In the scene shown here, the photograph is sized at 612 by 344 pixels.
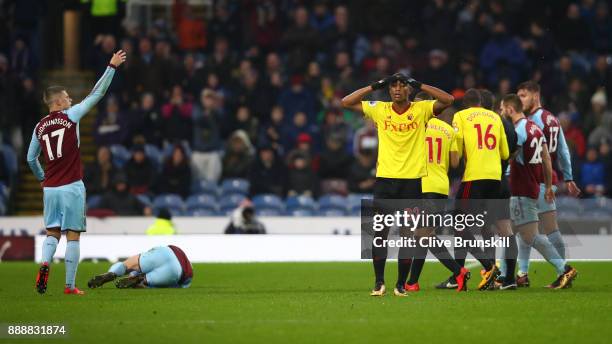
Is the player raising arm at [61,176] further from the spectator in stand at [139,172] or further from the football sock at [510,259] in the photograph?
the spectator in stand at [139,172]

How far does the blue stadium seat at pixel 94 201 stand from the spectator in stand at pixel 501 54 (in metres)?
8.08

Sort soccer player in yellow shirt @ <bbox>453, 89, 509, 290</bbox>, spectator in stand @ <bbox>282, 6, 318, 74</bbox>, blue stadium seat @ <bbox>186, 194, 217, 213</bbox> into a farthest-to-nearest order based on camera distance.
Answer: spectator in stand @ <bbox>282, 6, 318, 74</bbox> → blue stadium seat @ <bbox>186, 194, 217, 213</bbox> → soccer player in yellow shirt @ <bbox>453, 89, 509, 290</bbox>

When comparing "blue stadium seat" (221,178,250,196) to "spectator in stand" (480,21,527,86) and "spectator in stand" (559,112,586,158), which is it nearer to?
"spectator in stand" (480,21,527,86)

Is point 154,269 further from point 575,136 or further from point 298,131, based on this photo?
point 575,136

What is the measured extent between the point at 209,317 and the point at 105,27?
53.9 ft

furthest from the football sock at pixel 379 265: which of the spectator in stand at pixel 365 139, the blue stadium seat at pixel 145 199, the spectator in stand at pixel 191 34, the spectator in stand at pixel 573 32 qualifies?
the spectator in stand at pixel 191 34

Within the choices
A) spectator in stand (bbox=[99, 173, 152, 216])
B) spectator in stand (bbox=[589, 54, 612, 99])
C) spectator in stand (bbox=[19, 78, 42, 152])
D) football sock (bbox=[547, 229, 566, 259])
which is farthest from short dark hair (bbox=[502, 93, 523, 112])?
spectator in stand (bbox=[19, 78, 42, 152])

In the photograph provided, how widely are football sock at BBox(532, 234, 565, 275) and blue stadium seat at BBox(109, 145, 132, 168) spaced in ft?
38.6

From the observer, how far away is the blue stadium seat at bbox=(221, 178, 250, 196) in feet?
79.4

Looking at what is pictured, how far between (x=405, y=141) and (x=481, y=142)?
4.63ft

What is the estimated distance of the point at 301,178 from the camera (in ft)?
78.7

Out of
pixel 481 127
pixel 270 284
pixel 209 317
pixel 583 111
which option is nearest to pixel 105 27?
pixel 583 111

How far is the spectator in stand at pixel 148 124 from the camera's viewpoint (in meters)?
25.0

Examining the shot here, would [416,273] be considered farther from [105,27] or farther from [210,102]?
[105,27]
